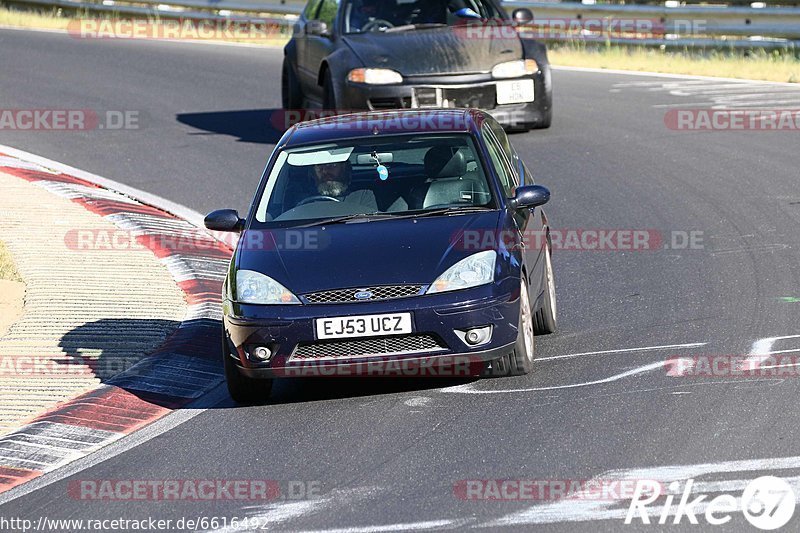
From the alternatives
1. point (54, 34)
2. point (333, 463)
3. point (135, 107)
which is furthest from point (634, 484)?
point (54, 34)

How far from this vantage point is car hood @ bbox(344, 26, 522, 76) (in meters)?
15.4

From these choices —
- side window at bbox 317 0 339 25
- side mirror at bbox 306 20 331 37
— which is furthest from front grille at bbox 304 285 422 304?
side window at bbox 317 0 339 25

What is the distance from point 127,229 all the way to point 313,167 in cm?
384

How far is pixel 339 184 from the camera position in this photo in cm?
888

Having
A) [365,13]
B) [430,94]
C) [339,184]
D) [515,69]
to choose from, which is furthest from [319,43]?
[339,184]

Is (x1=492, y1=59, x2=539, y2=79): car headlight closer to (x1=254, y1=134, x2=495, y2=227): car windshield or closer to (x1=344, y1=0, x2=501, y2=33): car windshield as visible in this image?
(x1=344, y1=0, x2=501, y2=33): car windshield

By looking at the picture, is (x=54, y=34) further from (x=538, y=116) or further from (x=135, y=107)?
(x=538, y=116)

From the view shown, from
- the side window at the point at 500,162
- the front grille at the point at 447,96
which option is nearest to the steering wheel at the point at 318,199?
the side window at the point at 500,162

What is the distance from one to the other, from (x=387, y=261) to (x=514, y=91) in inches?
320

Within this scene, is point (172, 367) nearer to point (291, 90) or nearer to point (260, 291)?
point (260, 291)

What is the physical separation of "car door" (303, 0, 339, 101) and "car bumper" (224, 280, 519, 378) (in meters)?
8.91

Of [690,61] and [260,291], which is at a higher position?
[260,291]

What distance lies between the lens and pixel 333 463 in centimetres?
686

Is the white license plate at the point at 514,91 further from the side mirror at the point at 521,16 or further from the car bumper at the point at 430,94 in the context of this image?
the side mirror at the point at 521,16
